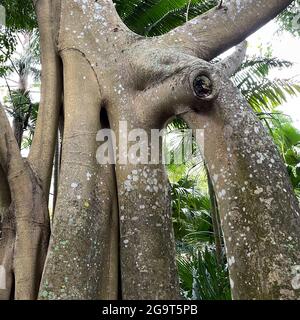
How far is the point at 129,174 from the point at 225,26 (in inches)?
52.9

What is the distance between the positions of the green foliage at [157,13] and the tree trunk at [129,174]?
74.8 inches

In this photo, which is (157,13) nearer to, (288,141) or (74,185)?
(288,141)

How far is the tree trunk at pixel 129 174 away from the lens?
217 cm

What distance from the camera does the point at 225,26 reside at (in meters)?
3.15

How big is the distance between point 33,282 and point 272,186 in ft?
5.26

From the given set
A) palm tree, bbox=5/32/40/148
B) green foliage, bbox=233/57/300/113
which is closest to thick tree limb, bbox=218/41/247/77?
green foliage, bbox=233/57/300/113

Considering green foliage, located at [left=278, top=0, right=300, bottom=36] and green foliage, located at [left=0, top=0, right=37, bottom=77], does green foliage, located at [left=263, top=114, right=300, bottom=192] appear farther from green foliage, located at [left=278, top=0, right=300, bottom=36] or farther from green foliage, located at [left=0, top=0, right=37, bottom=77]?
green foliage, located at [left=0, top=0, right=37, bottom=77]

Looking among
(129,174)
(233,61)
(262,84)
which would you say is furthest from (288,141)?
(129,174)

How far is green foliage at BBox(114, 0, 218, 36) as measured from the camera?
5.14 metres

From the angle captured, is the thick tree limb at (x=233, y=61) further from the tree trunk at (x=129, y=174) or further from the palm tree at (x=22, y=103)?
the palm tree at (x=22, y=103)

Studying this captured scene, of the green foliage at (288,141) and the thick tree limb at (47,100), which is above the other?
the green foliage at (288,141)

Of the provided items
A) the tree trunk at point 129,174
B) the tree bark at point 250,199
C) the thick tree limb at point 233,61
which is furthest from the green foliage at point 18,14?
the tree bark at point 250,199

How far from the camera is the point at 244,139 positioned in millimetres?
2316
